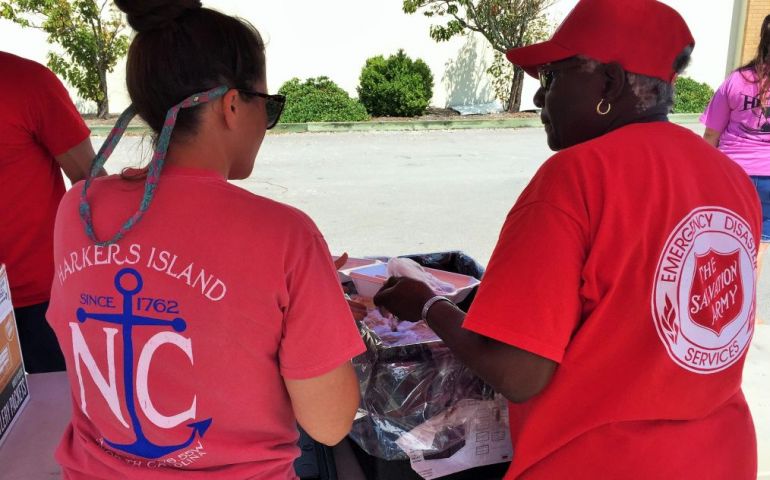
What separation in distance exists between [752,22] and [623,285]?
15771 millimetres

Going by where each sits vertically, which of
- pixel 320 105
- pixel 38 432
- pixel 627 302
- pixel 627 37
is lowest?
pixel 38 432

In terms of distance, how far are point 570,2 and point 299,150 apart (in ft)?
24.3

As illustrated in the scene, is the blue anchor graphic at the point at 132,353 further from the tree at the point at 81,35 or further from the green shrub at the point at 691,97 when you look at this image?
the green shrub at the point at 691,97

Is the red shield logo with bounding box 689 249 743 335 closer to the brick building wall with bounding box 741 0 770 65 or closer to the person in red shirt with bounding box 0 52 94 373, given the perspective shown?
the person in red shirt with bounding box 0 52 94 373

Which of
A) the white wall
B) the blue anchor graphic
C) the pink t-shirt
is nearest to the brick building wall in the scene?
the white wall

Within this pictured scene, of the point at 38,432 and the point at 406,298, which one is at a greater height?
the point at 406,298

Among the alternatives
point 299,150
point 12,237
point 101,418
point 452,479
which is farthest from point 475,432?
point 299,150

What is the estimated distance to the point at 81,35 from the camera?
1237 cm

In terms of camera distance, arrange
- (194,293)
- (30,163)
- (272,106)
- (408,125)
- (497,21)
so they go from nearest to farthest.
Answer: (194,293) < (272,106) < (30,163) < (408,125) < (497,21)

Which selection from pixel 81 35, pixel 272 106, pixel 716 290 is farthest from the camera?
pixel 81 35

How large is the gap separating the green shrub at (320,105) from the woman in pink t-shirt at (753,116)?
9.95m

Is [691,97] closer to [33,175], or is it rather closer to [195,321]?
[33,175]

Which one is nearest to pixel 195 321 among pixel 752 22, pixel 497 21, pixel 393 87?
pixel 393 87

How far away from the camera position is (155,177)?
3.50 ft
